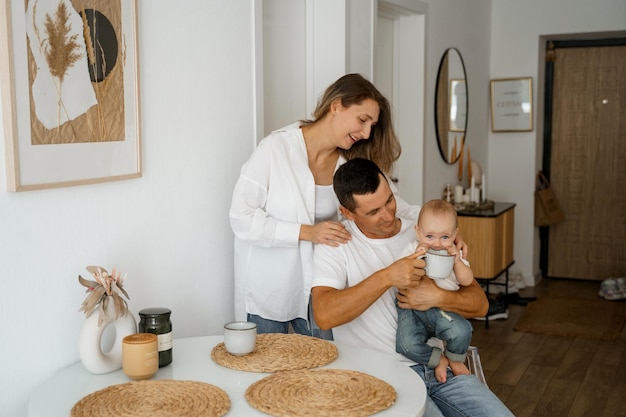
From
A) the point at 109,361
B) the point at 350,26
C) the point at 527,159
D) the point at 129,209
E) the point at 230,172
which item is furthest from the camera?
the point at 527,159

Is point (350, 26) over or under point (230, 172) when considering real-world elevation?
over

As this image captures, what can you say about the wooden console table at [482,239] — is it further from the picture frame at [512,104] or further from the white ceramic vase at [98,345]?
the white ceramic vase at [98,345]

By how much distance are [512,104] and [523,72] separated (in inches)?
10.6

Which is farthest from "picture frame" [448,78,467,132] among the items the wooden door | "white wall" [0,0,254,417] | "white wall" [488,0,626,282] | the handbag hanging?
"white wall" [0,0,254,417]

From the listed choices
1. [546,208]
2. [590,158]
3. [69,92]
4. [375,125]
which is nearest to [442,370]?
[375,125]

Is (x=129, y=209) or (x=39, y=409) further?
(x=129, y=209)

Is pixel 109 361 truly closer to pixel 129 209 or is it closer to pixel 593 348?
pixel 129 209

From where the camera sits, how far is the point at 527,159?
5906 mm

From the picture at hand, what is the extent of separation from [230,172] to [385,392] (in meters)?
1.20

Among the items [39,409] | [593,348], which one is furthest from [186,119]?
[593,348]

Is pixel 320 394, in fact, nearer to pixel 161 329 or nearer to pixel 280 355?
pixel 280 355

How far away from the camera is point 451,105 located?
5027 mm

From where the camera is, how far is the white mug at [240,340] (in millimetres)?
1844

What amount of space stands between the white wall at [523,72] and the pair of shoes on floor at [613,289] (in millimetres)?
588
